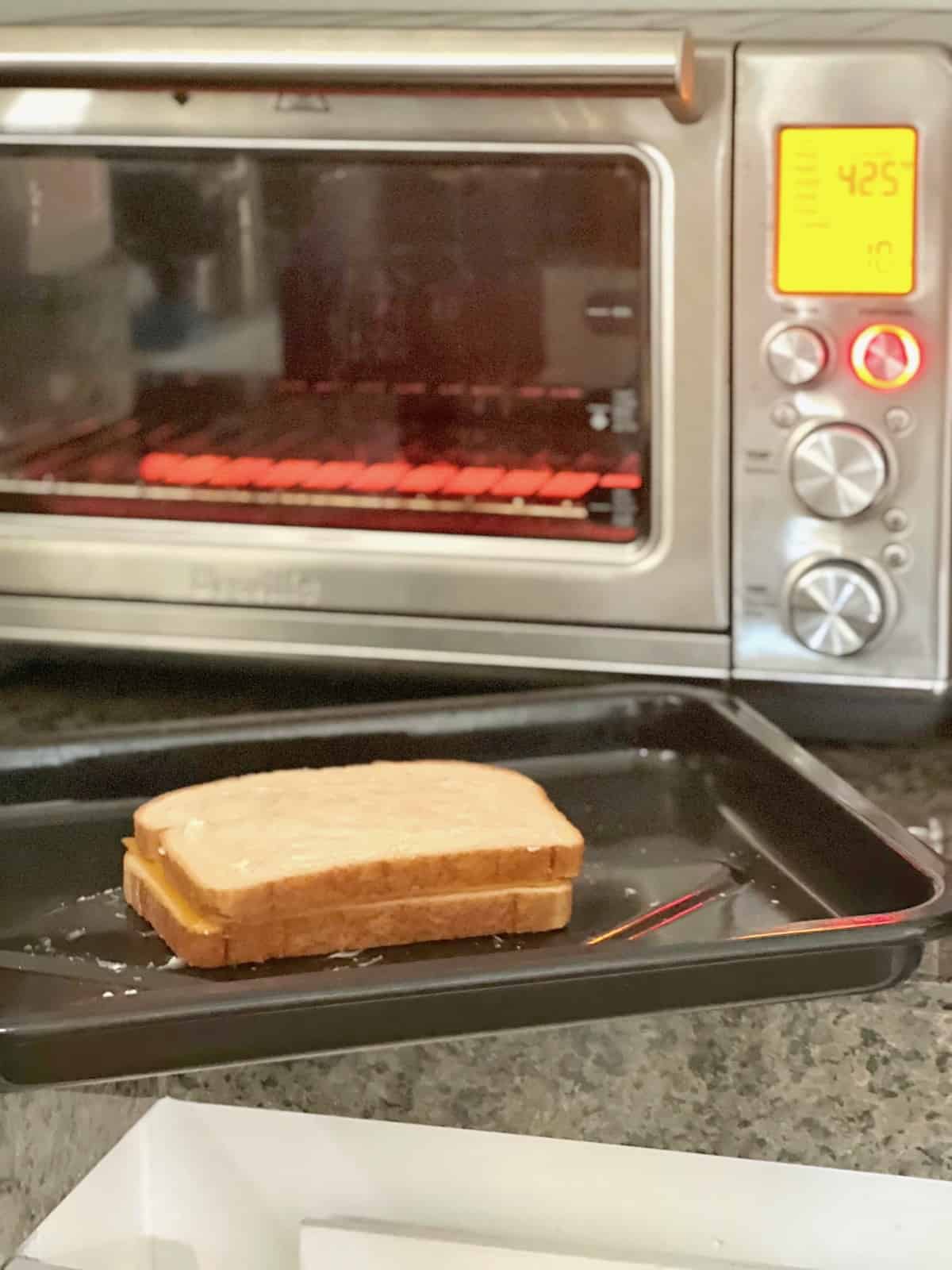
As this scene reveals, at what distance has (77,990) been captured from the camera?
628 mm

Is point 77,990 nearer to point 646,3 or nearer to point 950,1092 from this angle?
point 950,1092

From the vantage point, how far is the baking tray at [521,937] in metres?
0.58

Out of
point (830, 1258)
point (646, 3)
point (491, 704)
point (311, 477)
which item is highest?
point (646, 3)

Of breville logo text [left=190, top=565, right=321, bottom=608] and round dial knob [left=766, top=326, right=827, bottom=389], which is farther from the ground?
round dial knob [left=766, top=326, right=827, bottom=389]

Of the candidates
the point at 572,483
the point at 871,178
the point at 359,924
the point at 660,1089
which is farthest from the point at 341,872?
the point at 871,178

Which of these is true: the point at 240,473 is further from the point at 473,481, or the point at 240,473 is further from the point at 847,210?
the point at 847,210

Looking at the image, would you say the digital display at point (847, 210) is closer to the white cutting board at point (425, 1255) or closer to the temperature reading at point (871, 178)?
the temperature reading at point (871, 178)

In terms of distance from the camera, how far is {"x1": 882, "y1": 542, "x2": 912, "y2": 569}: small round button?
816 mm

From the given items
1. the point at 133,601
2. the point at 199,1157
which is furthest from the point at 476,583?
the point at 199,1157

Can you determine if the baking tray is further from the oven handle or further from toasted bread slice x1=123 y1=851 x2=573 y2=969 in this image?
the oven handle

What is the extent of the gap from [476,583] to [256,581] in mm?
119

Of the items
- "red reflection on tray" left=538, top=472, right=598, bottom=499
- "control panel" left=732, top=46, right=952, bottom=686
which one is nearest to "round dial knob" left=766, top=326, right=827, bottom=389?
"control panel" left=732, top=46, right=952, bottom=686

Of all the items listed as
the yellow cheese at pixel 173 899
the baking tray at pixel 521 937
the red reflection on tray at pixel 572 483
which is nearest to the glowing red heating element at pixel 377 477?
the red reflection on tray at pixel 572 483

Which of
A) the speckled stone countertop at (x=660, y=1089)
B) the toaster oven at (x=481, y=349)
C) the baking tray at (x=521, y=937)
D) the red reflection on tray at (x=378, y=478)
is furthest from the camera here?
the red reflection on tray at (x=378, y=478)
